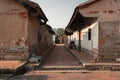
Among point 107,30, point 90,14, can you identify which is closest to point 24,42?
point 90,14

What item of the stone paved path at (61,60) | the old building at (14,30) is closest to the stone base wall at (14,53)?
the old building at (14,30)

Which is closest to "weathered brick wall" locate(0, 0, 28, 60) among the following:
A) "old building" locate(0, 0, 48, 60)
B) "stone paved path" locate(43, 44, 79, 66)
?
"old building" locate(0, 0, 48, 60)

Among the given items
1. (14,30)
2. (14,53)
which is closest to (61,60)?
(14,53)

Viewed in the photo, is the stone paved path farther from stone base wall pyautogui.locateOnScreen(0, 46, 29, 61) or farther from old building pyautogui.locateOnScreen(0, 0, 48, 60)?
old building pyautogui.locateOnScreen(0, 0, 48, 60)

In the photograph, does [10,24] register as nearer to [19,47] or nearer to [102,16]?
[19,47]

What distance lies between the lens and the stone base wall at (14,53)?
11.0 metres

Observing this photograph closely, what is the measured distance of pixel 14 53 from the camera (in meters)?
11.1

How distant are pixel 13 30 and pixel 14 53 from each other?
146 cm

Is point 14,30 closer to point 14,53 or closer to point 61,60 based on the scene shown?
point 14,53

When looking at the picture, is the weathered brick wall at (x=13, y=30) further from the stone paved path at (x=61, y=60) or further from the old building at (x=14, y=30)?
the stone paved path at (x=61, y=60)

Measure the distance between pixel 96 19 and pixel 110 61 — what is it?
2.86 meters

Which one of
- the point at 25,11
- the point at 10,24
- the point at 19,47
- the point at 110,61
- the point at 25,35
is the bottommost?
the point at 110,61

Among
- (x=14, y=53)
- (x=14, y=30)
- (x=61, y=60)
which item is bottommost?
(x=61, y=60)

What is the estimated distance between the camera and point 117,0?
11.1 m
